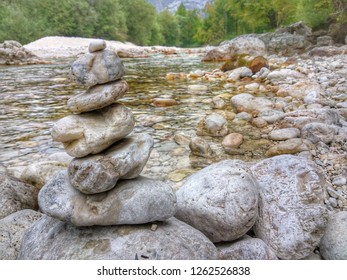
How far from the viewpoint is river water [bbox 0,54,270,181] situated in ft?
19.8

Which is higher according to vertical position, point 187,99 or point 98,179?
point 98,179

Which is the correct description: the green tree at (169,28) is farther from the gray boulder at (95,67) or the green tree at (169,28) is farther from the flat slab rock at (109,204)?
the flat slab rock at (109,204)

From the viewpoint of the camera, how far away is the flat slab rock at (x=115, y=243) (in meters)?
2.57

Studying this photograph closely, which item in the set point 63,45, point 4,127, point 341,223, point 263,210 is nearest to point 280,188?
point 263,210

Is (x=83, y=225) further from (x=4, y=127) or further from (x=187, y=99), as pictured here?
(x=187, y=99)

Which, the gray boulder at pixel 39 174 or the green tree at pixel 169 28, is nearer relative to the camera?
the gray boulder at pixel 39 174

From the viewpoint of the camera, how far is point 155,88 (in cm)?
1337

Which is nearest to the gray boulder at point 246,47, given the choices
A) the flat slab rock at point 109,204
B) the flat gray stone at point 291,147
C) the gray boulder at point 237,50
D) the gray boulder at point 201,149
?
the gray boulder at point 237,50

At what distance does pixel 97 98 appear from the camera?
279 cm

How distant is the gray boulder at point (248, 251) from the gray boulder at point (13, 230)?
6.72ft

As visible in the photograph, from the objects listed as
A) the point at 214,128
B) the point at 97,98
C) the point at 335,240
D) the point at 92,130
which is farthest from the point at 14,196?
the point at 214,128

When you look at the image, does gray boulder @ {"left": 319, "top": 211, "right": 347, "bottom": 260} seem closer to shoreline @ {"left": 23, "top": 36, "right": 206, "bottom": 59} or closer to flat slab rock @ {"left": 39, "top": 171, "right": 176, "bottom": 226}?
flat slab rock @ {"left": 39, "top": 171, "right": 176, "bottom": 226}

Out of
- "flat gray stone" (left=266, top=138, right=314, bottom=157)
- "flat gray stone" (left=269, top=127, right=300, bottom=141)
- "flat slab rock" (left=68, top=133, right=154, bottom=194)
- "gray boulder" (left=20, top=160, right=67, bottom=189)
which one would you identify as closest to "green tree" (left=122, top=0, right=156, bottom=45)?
"flat gray stone" (left=269, top=127, right=300, bottom=141)

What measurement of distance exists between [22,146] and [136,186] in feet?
15.8
